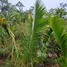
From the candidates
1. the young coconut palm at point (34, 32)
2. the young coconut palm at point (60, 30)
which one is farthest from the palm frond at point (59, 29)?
the young coconut palm at point (34, 32)

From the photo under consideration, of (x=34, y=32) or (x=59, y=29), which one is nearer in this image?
(x=59, y=29)

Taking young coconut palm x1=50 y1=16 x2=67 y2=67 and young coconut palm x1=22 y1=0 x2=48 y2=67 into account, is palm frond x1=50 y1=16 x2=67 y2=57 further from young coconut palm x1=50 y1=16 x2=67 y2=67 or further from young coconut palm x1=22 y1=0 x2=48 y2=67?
young coconut palm x1=22 y1=0 x2=48 y2=67

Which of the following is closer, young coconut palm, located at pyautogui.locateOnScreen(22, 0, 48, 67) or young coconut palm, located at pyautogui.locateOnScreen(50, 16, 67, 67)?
young coconut palm, located at pyautogui.locateOnScreen(50, 16, 67, 67)

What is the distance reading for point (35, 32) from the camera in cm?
405

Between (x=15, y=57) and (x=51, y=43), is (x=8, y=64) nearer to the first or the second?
(x=15, y=57)

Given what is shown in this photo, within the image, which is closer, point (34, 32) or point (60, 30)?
point (60, 30)

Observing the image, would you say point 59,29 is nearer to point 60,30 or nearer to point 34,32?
point 60,30

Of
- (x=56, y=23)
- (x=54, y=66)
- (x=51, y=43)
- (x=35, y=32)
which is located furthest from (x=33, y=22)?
(x=51, y=43)

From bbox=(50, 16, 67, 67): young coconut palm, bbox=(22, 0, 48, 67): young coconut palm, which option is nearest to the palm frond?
bbox=(50, 16, 67, 67): young coconut palm

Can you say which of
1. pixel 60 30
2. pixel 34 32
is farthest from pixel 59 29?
pixel 34 32

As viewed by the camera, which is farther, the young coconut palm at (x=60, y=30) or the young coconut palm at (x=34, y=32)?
the young coconut palm at (x=34, y=32)

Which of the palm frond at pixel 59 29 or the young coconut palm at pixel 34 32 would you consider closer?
the palm frond at pixel 59 29

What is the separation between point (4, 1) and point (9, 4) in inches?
21.0

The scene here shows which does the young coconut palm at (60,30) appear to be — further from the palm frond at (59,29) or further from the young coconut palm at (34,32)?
the young coconut palm at (34,32)
